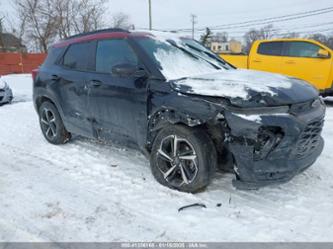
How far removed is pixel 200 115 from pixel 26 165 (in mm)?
2732

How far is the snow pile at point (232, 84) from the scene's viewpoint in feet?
10.4

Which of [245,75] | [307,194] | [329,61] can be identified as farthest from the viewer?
[329,61]

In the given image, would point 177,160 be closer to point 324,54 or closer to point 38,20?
point 324,54

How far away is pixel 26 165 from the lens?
14.9 ft

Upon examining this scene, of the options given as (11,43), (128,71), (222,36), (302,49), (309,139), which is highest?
(128,71)

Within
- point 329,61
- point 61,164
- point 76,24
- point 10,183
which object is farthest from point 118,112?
point 76,24

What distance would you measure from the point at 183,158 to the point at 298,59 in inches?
301

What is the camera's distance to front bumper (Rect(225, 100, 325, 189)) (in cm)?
300

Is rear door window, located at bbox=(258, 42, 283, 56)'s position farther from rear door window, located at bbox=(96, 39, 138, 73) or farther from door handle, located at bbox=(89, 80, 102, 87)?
door handle, located at bbox=(89, 80, 102, 87)

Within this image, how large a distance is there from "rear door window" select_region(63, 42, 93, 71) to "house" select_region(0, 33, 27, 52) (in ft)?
115

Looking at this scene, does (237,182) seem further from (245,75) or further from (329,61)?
(329,61)

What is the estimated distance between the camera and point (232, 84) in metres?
3.31

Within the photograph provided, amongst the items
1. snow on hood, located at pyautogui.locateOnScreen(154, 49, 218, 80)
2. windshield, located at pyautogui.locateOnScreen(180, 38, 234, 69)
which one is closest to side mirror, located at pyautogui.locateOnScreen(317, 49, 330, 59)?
windshield, located at pyautogui.locateOnScreen(180, 38, 234, 69)

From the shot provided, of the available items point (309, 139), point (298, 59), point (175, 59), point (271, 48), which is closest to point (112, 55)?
point (175, 59)
